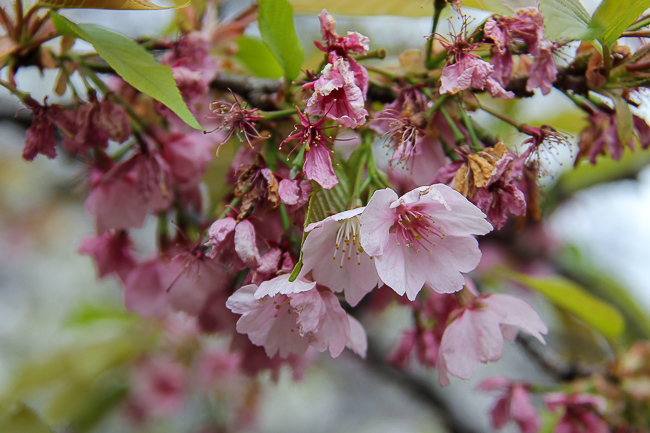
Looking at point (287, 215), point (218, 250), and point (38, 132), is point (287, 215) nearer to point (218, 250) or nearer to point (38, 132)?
point (218, 250)

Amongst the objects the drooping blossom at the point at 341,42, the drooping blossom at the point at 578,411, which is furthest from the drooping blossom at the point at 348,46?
the drooping blossom at the point at 578,411

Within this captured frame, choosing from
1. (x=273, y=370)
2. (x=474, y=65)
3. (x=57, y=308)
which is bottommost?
(x=57, y=308)

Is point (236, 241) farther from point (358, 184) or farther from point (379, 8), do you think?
point (379, 8)

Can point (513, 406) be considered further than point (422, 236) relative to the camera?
Yes

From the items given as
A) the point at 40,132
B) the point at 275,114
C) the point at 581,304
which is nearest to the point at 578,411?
the point at 581,304

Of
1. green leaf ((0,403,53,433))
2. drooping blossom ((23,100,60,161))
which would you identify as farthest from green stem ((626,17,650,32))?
green leaf ((0,403,53,433))

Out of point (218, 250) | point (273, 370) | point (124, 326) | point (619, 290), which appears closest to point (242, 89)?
point (218, 250)

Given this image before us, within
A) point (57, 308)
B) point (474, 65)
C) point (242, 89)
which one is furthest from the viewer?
point (57, 308)
